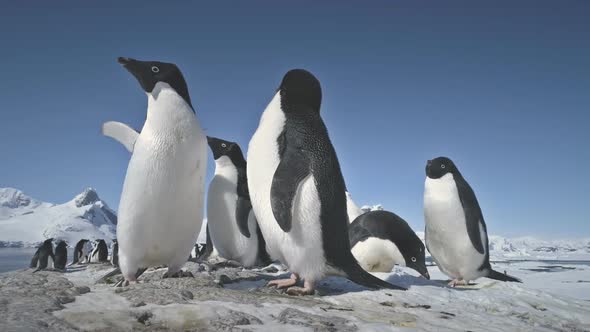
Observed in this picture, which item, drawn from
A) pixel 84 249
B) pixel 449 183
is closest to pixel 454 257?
pixel 449 183

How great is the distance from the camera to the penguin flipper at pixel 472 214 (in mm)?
6309

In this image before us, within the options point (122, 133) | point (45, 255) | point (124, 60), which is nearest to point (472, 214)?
point (122, 133)

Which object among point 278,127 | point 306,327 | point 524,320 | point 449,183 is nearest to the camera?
point 306,327

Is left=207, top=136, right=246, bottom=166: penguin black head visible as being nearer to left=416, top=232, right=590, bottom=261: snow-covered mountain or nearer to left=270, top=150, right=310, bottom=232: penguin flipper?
left=270, top=150, right=310, bottom=232: penguin flipper

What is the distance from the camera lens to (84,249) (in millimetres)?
17812

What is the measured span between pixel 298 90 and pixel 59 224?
145 m

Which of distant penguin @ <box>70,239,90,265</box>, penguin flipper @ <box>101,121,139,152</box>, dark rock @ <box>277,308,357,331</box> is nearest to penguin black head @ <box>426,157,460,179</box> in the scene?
penguin flipper @ <box>101,121,139,152</box>

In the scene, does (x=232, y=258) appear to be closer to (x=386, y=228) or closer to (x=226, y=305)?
(x=386, y=228)

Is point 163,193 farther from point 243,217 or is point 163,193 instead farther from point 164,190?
point 243,217

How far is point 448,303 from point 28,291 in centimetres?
334

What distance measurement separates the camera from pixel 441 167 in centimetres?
686

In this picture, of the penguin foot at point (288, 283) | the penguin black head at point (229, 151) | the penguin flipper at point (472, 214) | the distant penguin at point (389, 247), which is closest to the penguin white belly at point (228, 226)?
the penguin black head at point (229, 151)

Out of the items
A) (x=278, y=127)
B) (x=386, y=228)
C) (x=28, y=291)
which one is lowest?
(x=28, y=291)

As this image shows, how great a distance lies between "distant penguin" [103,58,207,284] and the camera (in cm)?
379
